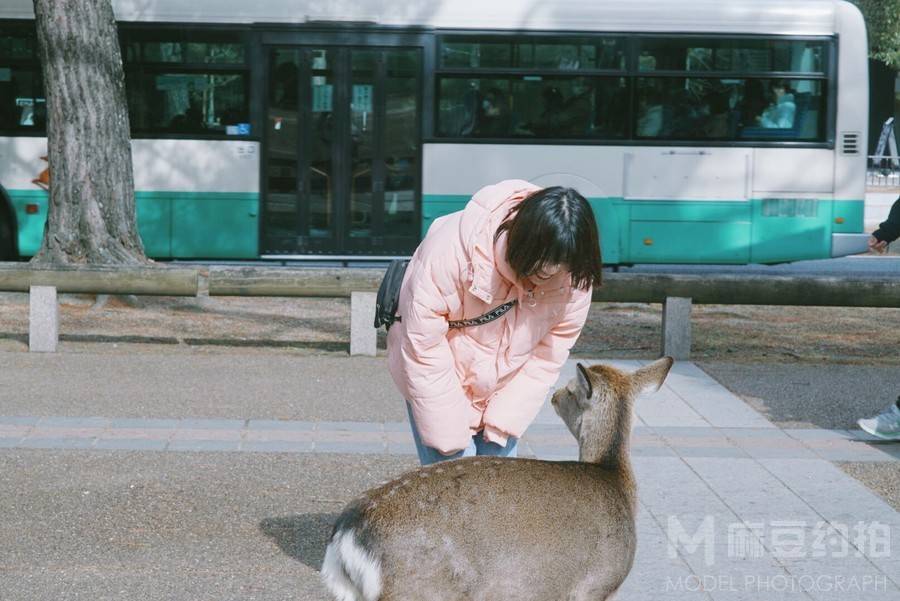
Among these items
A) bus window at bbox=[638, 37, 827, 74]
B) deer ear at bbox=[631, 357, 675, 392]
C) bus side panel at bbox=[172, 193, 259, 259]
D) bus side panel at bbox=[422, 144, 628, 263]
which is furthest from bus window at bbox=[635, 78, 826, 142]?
deer ear at bbox=[631, 357, 675, 392]

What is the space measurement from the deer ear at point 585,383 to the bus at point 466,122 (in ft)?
37.7

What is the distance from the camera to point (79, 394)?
356 inches

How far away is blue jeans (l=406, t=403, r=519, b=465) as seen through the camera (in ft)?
15.3

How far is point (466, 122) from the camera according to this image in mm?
15578

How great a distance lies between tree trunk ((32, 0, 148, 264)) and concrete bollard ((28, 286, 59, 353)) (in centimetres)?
202

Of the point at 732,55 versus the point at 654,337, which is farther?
the point at 732,55

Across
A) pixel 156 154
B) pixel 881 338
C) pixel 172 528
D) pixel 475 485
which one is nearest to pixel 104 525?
pixel 172 528

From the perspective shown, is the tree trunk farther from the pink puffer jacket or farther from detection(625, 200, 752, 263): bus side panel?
the pink puffer jacket

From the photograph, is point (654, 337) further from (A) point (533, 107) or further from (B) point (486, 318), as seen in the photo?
(B) point (486, 318)

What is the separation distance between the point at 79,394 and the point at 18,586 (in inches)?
152

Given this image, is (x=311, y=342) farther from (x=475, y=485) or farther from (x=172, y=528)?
(x=475, y=485)

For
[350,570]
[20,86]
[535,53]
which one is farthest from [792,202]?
[350,570]

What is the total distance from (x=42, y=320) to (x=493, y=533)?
298 inches

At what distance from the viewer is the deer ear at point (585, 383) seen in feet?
13.2
